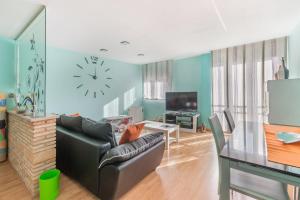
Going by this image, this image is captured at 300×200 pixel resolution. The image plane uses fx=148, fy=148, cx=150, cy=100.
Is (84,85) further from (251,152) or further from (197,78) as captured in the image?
(251,152)

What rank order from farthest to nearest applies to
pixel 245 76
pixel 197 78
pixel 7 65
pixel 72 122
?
pixel 197 78 → pixel 245 76 → pixel 7 65 → pixel 72 122

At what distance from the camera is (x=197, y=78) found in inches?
195

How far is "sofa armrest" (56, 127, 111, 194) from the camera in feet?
5.46

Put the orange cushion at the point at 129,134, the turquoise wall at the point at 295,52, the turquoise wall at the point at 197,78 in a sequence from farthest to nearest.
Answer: the turquoise wall at the point at 197,78 < the turquoise wall at the point at 295,52 < the orange cushion at the point at 129,134

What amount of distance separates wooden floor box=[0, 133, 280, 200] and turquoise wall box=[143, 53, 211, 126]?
7.12ft

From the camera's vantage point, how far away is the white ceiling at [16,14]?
2082 millimetres

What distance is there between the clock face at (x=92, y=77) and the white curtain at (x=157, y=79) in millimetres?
1712

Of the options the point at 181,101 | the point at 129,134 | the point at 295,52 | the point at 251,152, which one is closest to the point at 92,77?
the point at 181,101

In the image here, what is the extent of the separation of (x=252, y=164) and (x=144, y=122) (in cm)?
215

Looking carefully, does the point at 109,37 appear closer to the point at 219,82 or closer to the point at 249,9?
the point at 249,9

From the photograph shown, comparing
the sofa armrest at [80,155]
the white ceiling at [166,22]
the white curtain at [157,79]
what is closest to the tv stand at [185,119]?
the white curtain at [157,79]

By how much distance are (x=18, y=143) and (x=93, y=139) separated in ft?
4.34

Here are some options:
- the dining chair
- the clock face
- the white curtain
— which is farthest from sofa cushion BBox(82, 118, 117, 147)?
the white curtain

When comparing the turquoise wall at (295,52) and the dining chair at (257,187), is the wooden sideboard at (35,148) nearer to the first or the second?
the dining chair at (257,187)
